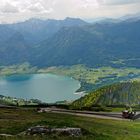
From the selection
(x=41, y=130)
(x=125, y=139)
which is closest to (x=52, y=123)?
(x=41, y=130)

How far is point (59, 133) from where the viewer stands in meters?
57.5

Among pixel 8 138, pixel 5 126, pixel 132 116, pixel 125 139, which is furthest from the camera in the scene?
pixel 132 116

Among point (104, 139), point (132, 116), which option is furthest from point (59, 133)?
point (132, 116)

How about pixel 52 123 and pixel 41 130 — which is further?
pixel 52 123

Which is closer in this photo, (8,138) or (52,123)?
(8,138)

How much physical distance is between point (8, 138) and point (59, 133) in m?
8.61

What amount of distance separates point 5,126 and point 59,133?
48.8ft

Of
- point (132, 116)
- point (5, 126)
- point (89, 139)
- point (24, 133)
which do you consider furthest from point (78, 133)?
point (132, 116)

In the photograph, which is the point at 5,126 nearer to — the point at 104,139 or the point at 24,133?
the point at 24,133

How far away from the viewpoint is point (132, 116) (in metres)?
124

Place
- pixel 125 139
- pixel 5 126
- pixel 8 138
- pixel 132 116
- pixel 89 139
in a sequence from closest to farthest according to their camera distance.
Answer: pixel 8 138 → pixel 89 139 → pixel 125 139 → pixel 5 126 → pixel 132 116

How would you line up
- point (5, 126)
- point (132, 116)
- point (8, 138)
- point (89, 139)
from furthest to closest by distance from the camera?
point (132, 116), point (5, 126), point (89, 139), point (8, 138)

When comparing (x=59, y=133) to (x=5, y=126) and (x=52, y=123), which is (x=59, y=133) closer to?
(x=52, y=123)

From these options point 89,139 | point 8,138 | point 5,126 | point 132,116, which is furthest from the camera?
point 132,116
